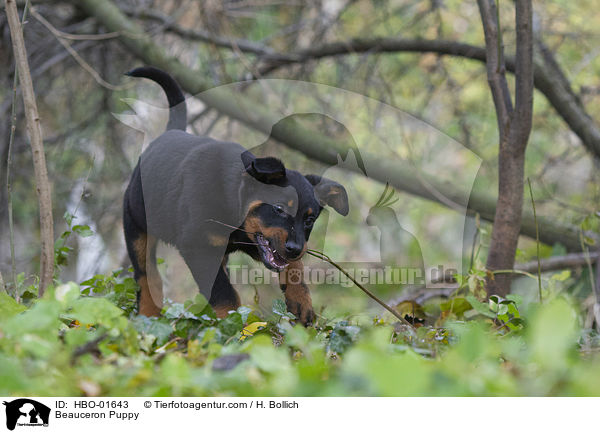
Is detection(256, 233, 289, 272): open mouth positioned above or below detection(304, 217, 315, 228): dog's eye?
below

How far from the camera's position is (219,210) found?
135 inches

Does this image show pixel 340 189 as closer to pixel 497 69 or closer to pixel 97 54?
pixel 497 69

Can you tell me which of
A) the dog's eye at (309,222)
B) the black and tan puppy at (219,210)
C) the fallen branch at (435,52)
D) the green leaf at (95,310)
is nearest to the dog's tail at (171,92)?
the black and tan puppy at (219,210)

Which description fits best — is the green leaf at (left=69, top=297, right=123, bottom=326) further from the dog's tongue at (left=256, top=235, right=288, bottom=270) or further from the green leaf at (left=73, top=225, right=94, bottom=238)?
the green leaf at (left=73, top=225, right=94, bottom=238)

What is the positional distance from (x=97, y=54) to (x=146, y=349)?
17.6 ft

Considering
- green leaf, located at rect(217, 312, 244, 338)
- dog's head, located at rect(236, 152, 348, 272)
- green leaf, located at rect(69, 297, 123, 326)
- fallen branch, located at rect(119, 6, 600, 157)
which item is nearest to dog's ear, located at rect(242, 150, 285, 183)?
dog's head, located at rect(236, 152, 348, 272)

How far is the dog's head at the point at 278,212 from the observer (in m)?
3.13

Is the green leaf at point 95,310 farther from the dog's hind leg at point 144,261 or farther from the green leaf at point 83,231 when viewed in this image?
the dog's hind leg at point 144,261

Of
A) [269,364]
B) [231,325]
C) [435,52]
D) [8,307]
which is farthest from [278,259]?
[435,52]

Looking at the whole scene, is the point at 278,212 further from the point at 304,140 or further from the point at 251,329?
the point at 304,140

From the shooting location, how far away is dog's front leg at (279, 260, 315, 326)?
3.40 meters

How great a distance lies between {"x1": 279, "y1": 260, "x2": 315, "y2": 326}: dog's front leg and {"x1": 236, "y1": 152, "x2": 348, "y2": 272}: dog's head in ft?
0.64
